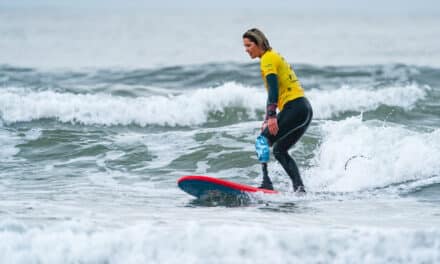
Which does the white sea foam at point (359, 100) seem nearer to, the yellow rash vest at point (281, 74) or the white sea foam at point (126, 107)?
the white sea foam at point (126, 107)

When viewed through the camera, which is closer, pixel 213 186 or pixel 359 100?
pixel 213 186

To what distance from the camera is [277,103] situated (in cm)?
909

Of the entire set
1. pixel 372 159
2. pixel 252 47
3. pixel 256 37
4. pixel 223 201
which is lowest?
pixel 223 201

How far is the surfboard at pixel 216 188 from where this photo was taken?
9250 mm

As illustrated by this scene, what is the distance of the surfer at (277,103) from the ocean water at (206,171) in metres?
0.67

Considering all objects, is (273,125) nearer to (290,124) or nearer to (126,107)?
(290,124)

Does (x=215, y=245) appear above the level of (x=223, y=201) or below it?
below

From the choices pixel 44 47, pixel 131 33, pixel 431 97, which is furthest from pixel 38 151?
pixel 131 33

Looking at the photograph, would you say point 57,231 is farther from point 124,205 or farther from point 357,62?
point 357,62

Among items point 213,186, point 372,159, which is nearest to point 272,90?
point 213,186

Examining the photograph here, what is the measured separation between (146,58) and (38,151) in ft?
77.9

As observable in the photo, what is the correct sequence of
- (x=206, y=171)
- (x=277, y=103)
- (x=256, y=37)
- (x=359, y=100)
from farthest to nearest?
(x=359, y=100) → (x=206, y=171) → (x=277, y=103) → (x=256, y=37)

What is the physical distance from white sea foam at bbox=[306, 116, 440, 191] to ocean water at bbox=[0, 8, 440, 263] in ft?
0.11

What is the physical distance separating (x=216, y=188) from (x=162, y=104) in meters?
8.79
